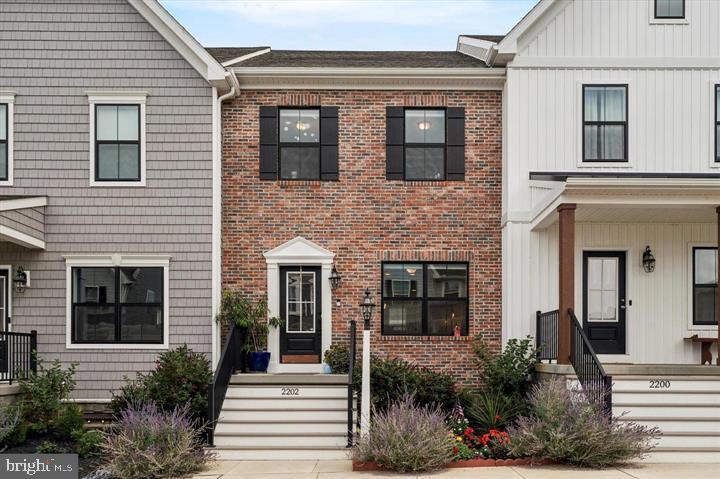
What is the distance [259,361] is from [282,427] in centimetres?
210

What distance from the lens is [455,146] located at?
15258 mm

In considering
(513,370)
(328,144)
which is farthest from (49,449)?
(513,370)

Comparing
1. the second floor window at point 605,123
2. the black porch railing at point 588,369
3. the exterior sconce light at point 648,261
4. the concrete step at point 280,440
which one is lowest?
the concrete step at point 280,440

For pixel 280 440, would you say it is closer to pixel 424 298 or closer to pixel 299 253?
pixel 299 253

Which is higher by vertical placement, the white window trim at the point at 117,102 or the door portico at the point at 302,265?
the white window trim at the point at 117,102

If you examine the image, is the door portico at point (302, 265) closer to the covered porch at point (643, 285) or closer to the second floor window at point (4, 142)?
the covered porch at point (643, 285)

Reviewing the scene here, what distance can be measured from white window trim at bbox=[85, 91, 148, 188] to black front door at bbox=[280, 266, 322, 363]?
328 cm

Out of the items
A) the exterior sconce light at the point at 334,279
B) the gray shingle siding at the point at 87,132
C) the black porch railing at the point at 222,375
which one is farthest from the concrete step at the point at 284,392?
the exterior sconce light at the point at 334,279

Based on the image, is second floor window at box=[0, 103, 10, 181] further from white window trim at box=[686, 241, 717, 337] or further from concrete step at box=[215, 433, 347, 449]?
white window trim at box=[686, 241, 717, 337]

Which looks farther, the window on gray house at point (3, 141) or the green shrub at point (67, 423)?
the window on gray house at point (3, 141)

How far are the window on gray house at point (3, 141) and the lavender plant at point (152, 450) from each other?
6158mm

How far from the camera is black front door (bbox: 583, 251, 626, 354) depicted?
1495cm

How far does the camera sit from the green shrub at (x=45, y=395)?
12930 millimetres
